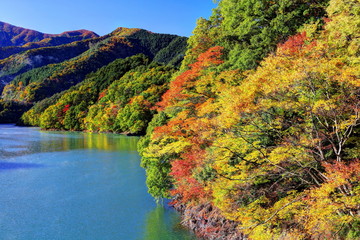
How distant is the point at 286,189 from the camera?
12.1 metres

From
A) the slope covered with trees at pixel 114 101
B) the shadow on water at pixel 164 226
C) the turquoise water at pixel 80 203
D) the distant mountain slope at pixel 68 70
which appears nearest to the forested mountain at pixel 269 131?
the shadow on water at pixel 164 226

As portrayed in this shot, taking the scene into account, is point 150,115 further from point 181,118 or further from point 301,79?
point 301,79

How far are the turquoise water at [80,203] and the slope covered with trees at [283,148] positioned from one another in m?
2.04

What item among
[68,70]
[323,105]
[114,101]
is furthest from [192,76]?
[68,70]

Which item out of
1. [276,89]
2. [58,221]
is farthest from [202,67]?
[58,221]

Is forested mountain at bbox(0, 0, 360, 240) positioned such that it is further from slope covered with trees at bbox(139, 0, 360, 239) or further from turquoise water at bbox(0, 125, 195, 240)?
turquoise water at bbox(0, 125, 195, 240)

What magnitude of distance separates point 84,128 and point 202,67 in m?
58.6

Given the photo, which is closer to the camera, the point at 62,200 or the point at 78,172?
the point at 62,200

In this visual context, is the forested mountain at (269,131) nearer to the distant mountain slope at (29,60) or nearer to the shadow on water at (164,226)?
the shadow on water at (164,226)

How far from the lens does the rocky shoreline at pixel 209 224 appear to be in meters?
13.2

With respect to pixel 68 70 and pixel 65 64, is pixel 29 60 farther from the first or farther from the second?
pixel 68 70

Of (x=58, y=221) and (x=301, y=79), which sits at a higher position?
(x=301, y=79)

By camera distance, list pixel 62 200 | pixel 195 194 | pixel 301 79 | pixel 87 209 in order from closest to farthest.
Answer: pixel 301 79 < pixel 195 194 < pixel 87 209 < pixel 62 200

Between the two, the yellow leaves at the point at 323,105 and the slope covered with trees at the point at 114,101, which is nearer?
the yellow leaves at the point at 323,105
